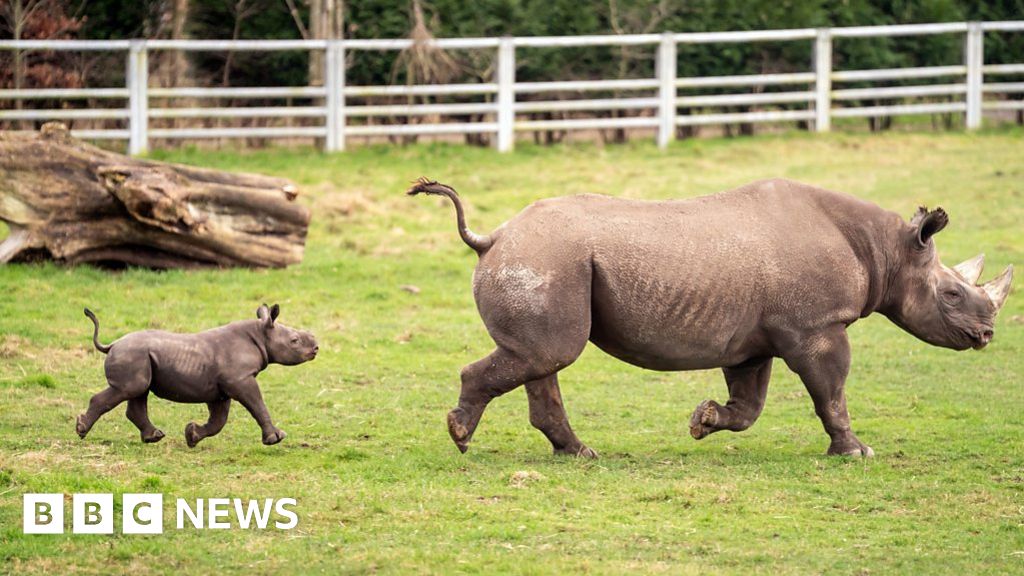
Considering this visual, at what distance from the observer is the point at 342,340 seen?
44.0 feet

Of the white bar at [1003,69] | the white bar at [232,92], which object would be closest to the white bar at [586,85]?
the white bar at [232,92]

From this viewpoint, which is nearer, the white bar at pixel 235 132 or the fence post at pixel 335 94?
the white bar at pixel 235 132

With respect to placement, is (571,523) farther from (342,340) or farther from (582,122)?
(582,122)

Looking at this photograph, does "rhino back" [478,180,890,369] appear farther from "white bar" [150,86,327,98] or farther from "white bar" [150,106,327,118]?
"white bar" [150,86,327,98]

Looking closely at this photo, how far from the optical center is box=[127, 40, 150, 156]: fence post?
20719mm

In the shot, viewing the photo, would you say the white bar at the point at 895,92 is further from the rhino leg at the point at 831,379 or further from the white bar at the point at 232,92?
the rhino leg at the point at 831,379

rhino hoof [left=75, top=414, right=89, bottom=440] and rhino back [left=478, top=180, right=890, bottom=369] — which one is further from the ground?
rhino back [left=478, top=180, right=890, bottom=369]

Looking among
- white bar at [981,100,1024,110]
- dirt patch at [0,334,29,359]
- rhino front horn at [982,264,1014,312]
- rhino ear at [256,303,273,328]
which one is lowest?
dirt patch at [0,334,29,359]

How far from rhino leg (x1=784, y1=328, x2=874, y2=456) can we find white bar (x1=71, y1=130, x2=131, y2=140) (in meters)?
12.8

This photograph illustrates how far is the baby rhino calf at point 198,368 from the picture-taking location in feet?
30.0

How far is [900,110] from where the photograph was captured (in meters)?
24.0

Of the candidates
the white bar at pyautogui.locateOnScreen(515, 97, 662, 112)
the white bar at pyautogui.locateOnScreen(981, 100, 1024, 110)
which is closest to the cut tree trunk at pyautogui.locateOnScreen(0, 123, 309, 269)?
the white bar at pyautogui.locateOnScreen(515, 97, 662, 112)

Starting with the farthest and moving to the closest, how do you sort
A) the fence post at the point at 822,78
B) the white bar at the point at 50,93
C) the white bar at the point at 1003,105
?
1. the white bar at the point at 1003,105
2. the fence post at the point at 822,78
3. the white bar at the point at 50,93

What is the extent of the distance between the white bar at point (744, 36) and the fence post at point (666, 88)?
0.66 feet
